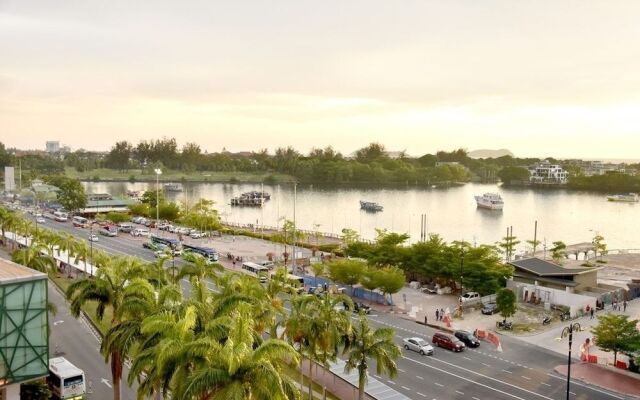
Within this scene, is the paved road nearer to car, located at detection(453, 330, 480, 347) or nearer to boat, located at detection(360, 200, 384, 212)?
car, located at detection(453, 330, 480, 347)

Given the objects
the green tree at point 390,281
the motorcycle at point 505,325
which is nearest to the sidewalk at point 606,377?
the motorcycle at point 505,325

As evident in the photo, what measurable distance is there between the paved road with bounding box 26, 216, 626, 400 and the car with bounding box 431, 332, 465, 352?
1.25 feet

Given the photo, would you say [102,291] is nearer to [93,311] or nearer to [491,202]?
[93,311]

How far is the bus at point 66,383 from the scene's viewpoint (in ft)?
73.6

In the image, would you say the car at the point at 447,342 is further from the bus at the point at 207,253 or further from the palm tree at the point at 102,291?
the bus at the point at 207,253

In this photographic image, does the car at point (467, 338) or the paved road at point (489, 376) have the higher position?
the car at point (467, 338)

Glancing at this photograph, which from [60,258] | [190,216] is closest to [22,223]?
[60,258]

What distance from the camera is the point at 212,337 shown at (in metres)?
15.0

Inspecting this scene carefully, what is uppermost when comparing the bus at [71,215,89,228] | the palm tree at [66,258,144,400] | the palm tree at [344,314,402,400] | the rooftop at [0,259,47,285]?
the rooftop at [0,259,47,285]

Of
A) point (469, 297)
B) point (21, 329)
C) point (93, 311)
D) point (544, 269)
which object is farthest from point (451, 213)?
point (21, 329)

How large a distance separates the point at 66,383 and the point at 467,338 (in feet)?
68.1

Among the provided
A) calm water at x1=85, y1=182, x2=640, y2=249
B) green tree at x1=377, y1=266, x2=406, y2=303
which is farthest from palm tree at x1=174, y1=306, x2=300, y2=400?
calm water at x1=85, y1=182, x2=640, y2=249

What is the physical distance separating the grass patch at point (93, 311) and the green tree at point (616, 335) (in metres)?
24.1

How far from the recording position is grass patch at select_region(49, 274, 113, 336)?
1246 inches
